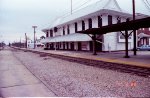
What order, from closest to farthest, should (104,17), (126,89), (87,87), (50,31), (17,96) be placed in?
(17,96) → (126,89) → (87,87) → (104,17) → (50,31)

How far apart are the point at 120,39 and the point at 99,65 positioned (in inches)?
569

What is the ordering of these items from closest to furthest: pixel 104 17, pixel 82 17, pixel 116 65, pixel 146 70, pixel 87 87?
1. pixel 87 87
2. pixel 146 70
3. pixel 116 65
4. pixel 104 17
5. pixel 82 17

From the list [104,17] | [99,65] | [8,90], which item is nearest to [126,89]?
[8,90]

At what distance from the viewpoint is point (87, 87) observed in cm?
871

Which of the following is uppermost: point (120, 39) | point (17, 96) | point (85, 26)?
point (85, 26)

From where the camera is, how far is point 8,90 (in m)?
8.56

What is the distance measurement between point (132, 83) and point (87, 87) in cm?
227

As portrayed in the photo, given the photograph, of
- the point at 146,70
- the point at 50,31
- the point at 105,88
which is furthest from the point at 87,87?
the point at 50,31

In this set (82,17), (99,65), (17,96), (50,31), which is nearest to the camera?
(17,96)

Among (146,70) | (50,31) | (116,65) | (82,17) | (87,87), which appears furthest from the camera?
(50,31)

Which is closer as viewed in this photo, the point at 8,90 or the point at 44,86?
the point at 8,90

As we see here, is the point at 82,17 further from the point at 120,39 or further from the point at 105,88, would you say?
the point at 105,88

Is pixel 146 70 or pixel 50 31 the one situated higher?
pixel 50 31

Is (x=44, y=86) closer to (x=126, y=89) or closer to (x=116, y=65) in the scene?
(x=126, y=89)
